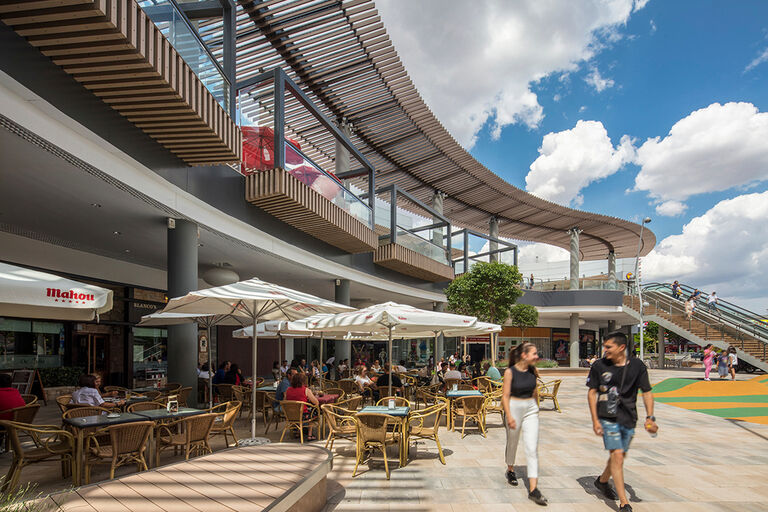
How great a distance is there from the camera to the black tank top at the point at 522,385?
201 inches

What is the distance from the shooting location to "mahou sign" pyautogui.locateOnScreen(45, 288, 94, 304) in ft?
16.2

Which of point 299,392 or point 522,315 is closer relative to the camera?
point 299,392

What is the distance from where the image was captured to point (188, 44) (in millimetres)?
7750

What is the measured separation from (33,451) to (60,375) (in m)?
9.73

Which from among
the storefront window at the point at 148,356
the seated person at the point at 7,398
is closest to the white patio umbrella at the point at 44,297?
the seated person at the point at 7,398

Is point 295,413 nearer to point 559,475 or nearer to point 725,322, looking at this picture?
point 559,475

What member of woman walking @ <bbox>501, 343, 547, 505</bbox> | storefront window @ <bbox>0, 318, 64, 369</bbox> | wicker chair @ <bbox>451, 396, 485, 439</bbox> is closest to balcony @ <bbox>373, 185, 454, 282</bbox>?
wicker chair @ <bbox>451, 396, 485, 439</bbox>

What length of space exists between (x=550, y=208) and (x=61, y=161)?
29.6 metres

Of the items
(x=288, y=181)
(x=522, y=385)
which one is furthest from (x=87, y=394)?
(x=522, y=385)

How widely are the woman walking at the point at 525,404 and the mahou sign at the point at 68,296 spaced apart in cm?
453

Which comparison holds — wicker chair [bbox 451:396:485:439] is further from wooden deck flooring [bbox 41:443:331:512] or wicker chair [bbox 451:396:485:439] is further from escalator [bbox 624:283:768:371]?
escalator [bbox 624:283:768:371]

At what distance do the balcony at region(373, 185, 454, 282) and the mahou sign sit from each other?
42.3 ft

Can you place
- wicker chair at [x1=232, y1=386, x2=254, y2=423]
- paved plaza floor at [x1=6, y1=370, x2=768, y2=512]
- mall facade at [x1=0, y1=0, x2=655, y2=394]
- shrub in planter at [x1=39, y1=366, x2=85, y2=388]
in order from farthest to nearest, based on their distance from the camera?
shrub in planter at [x1=39, y1=366, x2=85, y2=388] → wicker chair at [x1=232, y1=386, x2=254, y2=423] → mall facade at [x1=0, y1=0, x2=655, y2=394] → paved plaza floor at [x1=6, y1=370, x2=768, y2=512]

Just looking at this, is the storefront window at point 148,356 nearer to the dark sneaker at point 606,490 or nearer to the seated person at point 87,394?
the seated person at point 87,394
